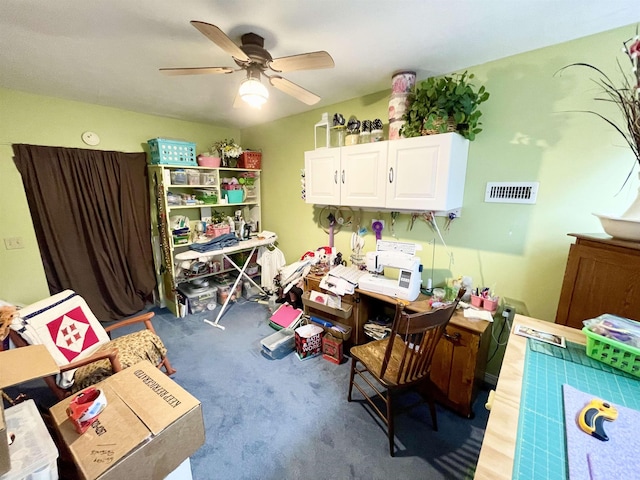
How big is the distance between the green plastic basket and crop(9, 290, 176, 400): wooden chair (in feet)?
7.93

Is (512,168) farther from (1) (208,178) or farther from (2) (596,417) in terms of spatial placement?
(1) (208,178)

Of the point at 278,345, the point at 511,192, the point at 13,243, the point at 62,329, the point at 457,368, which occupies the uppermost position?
the point at 511,192

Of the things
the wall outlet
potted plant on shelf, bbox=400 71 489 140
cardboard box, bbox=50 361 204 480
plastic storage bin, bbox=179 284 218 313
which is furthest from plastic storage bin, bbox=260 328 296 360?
the wall outlet

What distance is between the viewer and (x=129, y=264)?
305cm

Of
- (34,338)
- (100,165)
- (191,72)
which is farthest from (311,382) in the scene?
(100,165)

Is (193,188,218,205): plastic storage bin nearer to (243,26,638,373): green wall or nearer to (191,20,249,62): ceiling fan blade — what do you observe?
(191,20,249,62): ceiling fan blade

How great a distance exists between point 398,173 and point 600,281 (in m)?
1.25

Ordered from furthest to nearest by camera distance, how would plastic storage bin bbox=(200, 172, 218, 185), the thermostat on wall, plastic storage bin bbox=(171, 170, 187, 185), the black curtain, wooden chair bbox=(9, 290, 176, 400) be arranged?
plastic storage bin bbox=(200, 172, 218, 185)
plastic storage bin bbox=(171, 170, 187, 185)
the thermostat on wall
the black curtain
wooden chair bbox=(9, 290, 176, 400)

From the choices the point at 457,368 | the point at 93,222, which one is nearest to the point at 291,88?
the point at 457,368

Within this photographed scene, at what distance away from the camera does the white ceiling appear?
1.23m

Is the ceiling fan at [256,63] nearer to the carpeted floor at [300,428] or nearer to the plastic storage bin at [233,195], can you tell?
the plastic storage bin at [233,195]

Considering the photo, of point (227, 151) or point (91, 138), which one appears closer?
point (91, 138)

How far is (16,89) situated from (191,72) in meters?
2.06

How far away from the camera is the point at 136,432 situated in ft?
3.52
